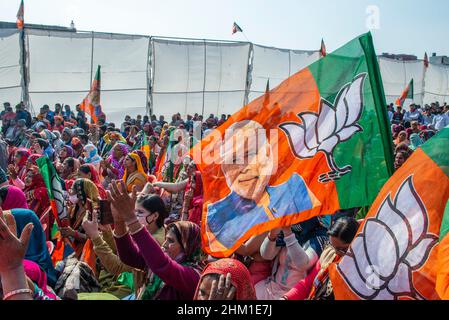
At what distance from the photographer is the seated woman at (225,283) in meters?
2.82

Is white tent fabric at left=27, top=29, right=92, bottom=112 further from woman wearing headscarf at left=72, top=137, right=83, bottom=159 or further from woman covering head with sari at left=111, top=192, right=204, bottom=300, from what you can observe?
woman covering head with sari at left=111, top=192, right=204, bottom=300

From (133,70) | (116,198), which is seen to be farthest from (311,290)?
(133,70)

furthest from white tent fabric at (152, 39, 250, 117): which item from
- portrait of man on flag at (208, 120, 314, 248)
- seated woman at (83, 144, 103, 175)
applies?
portrait of man on flag at (208, 120, 314, 248)

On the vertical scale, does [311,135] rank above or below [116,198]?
above

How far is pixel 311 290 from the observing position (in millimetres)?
3635

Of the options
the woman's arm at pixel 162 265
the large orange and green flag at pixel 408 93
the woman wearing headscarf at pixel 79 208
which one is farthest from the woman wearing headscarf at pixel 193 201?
the large orange and green flag at pixel 408 93

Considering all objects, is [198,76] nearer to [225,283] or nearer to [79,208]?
[79,208]

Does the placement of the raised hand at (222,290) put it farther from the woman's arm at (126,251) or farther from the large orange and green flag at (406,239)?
the woman's arm at (126,251)

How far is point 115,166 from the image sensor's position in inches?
380

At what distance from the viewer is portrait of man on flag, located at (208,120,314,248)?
394 centimetres
